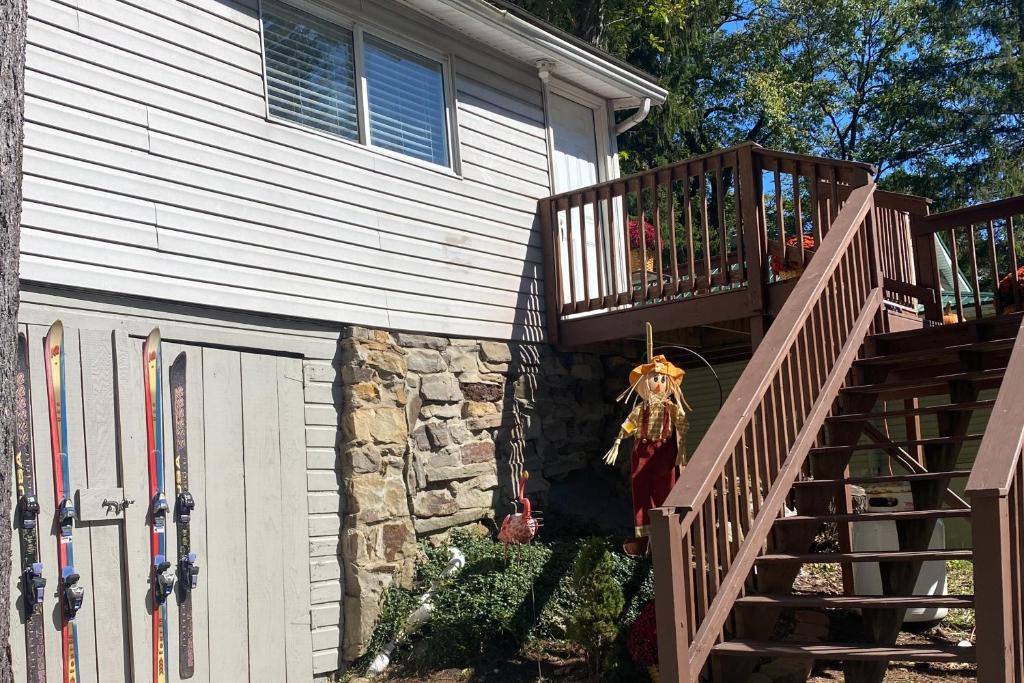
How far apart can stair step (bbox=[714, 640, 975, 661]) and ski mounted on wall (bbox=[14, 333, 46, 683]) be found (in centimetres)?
339

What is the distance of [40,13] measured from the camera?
20.2 ft

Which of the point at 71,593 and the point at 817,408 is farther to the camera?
the point at 817,408

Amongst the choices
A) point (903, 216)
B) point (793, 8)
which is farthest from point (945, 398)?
point (793, 8)

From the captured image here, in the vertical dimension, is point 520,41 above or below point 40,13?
above

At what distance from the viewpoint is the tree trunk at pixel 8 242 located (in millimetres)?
2768

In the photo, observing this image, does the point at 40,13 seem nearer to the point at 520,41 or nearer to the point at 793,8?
the point at 520,41

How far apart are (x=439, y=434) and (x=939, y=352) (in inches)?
139

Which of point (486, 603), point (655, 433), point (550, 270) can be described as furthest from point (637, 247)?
point (486, 603)

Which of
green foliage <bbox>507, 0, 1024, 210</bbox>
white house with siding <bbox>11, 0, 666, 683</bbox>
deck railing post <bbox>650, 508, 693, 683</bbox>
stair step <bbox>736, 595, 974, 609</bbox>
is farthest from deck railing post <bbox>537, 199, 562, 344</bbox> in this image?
green foliage <bbox>507, 0, 1024, 210</bbox>

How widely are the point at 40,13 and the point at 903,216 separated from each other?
6.13m

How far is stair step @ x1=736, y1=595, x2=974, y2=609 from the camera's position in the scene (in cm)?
534

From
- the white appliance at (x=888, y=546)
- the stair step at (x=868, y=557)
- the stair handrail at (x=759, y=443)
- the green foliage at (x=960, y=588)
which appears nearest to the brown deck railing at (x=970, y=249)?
the stair handrail at (x=759, y=443)

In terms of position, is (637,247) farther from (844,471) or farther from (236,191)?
(236,191)

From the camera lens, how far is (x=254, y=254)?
711 cm
